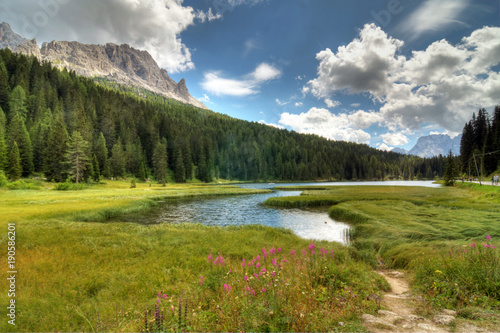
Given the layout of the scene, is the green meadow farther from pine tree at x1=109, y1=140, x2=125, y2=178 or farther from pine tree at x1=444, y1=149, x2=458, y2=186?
pine tree at x1=444, y1=149, x2=458, y2=186

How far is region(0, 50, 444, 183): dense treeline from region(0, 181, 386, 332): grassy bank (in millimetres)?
60301

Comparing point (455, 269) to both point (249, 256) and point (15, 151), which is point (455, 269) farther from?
point (15, 151)

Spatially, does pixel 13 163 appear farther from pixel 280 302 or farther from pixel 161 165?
pixel 280 302

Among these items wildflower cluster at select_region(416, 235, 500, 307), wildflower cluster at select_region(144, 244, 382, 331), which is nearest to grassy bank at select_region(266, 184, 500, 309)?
wildflower cluster at select_region(416, 235, 500, 307)

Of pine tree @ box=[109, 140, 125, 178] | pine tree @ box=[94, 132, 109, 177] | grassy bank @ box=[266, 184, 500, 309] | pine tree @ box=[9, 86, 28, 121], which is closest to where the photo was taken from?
grassy bank @ box=[266, 184, 500, 309]

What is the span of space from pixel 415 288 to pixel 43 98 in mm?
127331

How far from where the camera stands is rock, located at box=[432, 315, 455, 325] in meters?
4.72

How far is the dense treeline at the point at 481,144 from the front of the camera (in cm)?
6987

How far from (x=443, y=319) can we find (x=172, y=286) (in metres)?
7.88

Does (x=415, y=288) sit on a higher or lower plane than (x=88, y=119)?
lower

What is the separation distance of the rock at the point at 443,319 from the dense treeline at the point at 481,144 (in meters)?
84.2

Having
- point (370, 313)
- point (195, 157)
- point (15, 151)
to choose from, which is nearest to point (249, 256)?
point (370, 313)

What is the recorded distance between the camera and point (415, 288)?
780cm

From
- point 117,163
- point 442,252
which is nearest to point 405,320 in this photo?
point 442,252
